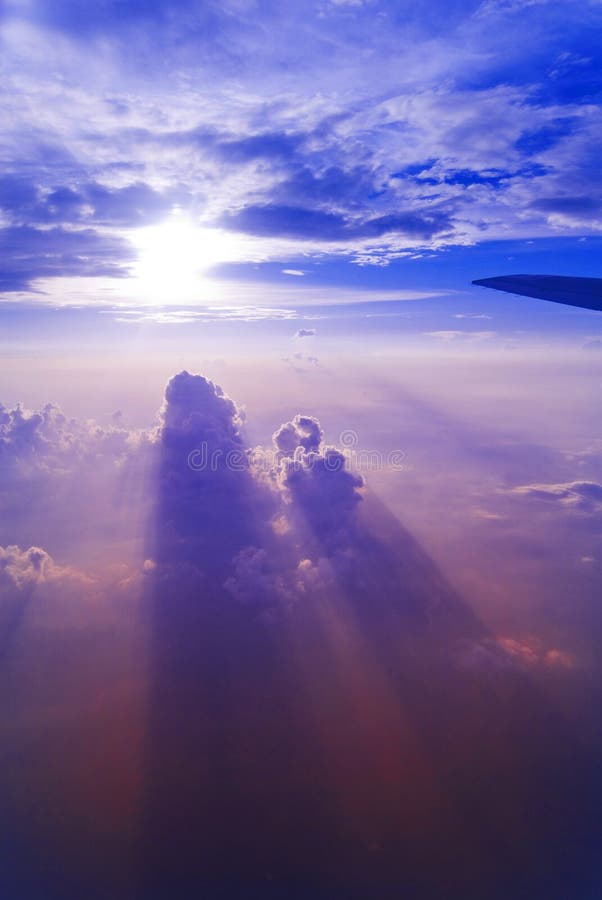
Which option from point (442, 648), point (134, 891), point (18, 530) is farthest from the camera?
point (18, 530)

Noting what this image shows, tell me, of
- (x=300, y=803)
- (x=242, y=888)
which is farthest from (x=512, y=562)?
(x=242, y=888)

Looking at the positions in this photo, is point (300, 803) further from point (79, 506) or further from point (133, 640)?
point (79, 506)

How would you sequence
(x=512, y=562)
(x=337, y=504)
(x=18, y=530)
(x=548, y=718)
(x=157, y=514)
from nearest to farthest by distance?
(x=548, y=718) → (x=512, y=562) → (x=337, y=504) → (x=18, y=530) → (x=157, y=514)

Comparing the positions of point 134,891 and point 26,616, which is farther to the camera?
point 26,616

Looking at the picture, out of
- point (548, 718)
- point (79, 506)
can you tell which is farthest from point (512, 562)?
point (79, 506)

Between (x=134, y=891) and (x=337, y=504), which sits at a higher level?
(x=337, y=504)

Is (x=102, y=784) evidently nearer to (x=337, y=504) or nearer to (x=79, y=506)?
(x=337, y=504)
